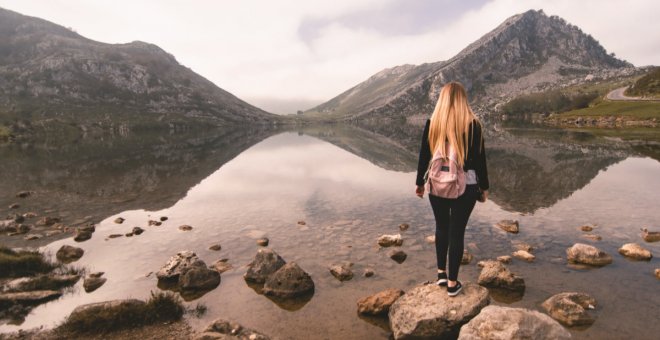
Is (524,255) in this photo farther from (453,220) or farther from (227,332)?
(227,332)

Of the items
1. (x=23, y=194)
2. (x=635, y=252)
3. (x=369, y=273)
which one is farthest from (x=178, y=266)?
(x=23, y=194)

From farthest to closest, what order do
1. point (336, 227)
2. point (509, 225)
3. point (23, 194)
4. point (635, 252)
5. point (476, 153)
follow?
1. point (23, 194)
2. point (336, 227)
3. point (509, 225)
4. point (635, 252)
5. point (476, 153)

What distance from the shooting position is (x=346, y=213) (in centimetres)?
2372

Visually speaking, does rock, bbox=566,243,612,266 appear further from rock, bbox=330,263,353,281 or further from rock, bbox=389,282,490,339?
rock, bbox=330,263,353,281

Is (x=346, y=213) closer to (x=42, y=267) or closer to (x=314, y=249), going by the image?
(x=314, y=249)

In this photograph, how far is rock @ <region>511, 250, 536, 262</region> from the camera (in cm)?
1486

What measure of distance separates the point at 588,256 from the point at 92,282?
757 inches

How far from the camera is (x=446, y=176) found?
348 inches

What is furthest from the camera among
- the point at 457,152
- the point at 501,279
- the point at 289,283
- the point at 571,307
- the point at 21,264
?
the point at 21,264

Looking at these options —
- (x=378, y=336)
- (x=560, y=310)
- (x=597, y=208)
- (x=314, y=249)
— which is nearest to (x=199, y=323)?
(x=378, y=336)

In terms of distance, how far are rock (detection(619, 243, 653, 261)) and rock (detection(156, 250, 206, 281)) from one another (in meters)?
17.3

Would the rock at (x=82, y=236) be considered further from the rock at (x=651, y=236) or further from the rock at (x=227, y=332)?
the rock at (x=651, y=236)

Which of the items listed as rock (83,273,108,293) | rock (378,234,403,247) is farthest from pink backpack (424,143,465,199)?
rock (83,273,108,293)

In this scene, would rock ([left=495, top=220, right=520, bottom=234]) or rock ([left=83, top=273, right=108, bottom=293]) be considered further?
rock ([left=495, top=220, right=520, bottom=234])
